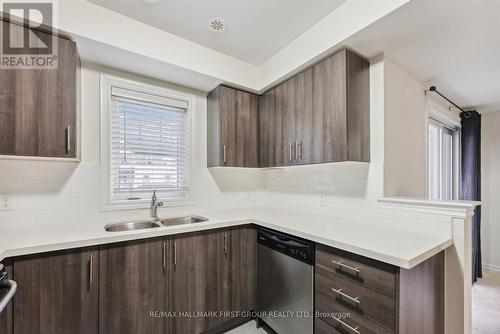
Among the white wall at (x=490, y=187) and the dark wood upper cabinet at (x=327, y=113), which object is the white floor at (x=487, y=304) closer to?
the white wall at (x=490, y=187)

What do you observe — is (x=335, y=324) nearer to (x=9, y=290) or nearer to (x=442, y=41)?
(x=9, y=290)

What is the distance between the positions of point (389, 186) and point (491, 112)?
2962mm

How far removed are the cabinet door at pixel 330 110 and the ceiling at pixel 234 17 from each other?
14.8 inches

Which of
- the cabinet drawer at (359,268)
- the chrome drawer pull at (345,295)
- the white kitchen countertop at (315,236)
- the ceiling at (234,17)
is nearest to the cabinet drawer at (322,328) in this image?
the chrome drawer pull at (345,295)

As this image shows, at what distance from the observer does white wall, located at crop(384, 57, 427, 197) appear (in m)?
1.85

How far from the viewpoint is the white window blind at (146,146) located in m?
2.05

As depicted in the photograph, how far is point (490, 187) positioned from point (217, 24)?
4.31 meters

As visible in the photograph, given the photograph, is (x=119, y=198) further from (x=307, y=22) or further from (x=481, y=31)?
(x=481, y=31)

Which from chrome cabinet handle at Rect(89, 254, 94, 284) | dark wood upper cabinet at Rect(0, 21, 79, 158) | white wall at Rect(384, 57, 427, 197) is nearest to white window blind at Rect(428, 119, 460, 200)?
white wall at Rect(384, 57, 427, 197)

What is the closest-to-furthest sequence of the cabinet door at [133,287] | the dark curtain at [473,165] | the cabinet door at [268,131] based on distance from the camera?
the cabinet door at [133,287] < the cabinet door at [268,131] < the dark curtain at [473,165]

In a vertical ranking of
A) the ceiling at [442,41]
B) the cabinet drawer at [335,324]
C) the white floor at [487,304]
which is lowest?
the white floor at [487,304]

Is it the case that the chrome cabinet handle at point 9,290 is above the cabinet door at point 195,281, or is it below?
above

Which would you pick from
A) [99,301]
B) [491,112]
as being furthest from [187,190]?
[491,112]

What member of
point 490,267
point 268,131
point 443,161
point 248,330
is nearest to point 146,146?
point 268,131
